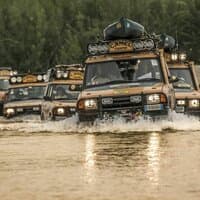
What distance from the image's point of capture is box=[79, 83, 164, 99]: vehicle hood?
15.8 m

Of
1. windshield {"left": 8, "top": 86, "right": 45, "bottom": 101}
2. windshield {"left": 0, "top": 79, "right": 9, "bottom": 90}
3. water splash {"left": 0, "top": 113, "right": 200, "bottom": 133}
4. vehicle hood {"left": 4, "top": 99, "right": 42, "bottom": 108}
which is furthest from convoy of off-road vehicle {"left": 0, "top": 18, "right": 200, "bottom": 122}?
windshield {"left": 0, "top": 79, "right": 9, "bottom": 90}

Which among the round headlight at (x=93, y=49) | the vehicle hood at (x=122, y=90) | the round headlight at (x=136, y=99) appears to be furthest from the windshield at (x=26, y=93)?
the round headlight at (x=136, y=99)

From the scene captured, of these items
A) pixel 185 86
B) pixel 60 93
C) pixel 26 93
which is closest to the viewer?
pixel 185 86

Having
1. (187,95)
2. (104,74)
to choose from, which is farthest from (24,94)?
(104,74)

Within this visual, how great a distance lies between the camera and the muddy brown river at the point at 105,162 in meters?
8.00

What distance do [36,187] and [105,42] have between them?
9.58 metres

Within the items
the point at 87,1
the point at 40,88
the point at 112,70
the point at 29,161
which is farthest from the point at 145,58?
the point at 87,1

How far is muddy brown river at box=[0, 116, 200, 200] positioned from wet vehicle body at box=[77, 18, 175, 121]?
11.5 inches

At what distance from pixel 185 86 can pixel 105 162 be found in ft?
33.8

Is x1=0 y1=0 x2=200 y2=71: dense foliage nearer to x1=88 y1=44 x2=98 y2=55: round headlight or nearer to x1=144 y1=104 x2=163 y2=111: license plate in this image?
x1=88 y1=44 x2=98 y2=55: round headlight

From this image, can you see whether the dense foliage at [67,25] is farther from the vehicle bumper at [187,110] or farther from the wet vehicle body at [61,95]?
the vehicle bumper at [187,110]

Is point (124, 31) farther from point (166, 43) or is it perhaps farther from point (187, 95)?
point (166, 43)

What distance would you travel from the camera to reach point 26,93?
27.4 meters

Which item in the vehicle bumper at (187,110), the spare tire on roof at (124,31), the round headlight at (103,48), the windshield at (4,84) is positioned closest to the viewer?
the round headlight at (103,48)
